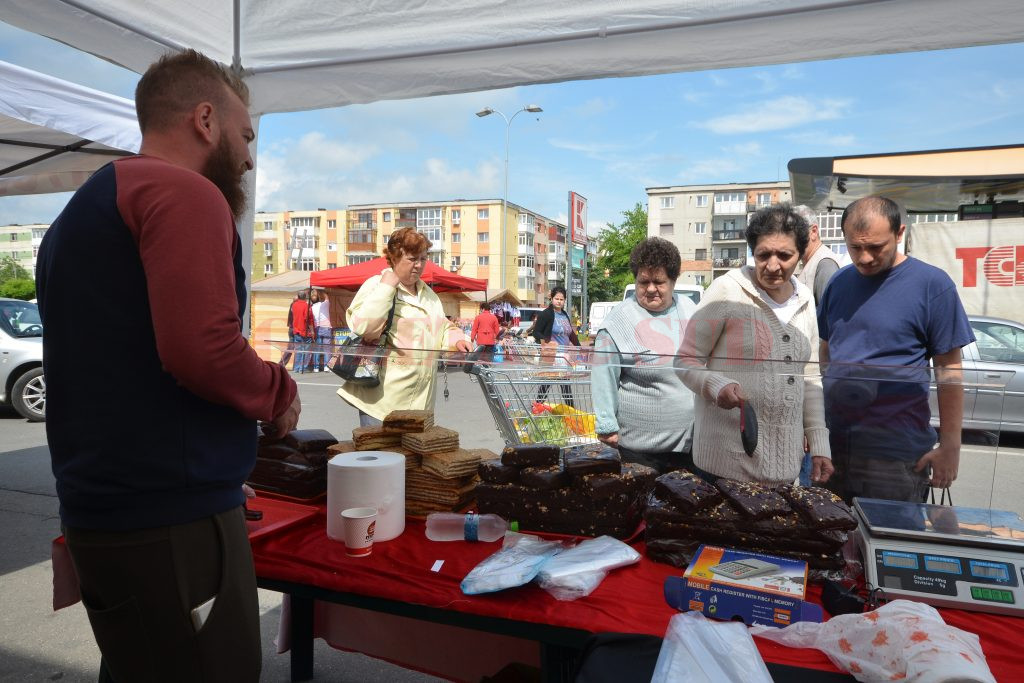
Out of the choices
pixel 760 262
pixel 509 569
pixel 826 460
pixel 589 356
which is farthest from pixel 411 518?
pixel 760 262

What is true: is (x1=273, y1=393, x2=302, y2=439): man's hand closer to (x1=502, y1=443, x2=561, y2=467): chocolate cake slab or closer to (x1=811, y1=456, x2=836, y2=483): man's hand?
(x1=502, y1=443, x2=561, y2=467): chocolate cake slab

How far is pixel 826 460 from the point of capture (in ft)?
7.17

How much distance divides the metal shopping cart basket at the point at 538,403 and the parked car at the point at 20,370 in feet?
27.1

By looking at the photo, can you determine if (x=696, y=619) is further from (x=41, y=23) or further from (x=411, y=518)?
(x=41, y=23)

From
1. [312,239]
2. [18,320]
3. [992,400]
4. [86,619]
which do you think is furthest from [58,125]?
[312,239]

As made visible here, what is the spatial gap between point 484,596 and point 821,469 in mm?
1273

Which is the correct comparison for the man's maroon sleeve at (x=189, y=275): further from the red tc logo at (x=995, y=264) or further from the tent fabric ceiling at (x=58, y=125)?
the red tc logo at (x=995, y=264)

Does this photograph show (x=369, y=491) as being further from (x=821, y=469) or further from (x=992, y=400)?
(x=992, y=400)

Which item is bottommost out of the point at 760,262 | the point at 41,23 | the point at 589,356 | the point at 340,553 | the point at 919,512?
the point at 340,553

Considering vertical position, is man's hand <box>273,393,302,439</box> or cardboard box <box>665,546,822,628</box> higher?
man's hand <box>273,393,302,439</box>

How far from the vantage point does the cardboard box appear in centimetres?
143

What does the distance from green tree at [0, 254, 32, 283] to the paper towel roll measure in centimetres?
8886

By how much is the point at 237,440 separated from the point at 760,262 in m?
1.96

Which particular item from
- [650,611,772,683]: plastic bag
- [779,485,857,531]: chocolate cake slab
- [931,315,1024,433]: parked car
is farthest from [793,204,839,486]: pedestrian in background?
[650,611,772,683]: plastic bag
